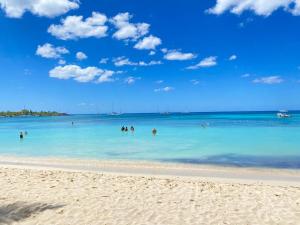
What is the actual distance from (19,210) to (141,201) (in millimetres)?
3144

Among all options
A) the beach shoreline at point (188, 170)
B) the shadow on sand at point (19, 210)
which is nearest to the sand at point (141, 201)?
the shadow on sand at point (19, 210)

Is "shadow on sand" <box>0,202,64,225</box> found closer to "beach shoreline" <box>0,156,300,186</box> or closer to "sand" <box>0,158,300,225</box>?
"sand" <box>0,158,300,225</box>

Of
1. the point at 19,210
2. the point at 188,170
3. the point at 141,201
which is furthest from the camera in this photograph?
the point at 188,170

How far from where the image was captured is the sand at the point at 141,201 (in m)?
7.45

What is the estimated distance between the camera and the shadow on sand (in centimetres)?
736

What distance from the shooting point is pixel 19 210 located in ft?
26.2

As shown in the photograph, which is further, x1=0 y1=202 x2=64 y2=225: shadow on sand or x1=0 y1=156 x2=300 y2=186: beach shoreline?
x1=0 y1=156 x2=300 y2=186: beach shoreline

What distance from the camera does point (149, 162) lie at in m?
18.5

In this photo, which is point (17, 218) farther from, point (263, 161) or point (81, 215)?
point (263, 161)

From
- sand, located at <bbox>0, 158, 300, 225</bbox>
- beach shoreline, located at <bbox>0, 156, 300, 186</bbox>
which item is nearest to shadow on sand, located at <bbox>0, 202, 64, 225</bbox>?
sand, located at <bbox>0, 158, 300, 225</bbox>

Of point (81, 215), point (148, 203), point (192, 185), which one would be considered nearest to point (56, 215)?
point (81, 215)

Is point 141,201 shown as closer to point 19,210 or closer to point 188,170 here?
point 19,210

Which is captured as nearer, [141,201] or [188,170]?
[141,201]

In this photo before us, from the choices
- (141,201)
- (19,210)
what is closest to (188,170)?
(141,201)
